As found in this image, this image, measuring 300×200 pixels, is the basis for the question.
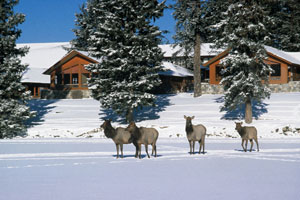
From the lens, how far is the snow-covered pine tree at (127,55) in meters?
33.5

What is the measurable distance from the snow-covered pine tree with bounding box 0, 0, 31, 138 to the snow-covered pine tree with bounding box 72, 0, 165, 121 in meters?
6.68

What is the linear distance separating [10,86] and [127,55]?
379 inches

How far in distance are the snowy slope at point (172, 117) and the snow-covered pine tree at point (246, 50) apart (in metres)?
2.33

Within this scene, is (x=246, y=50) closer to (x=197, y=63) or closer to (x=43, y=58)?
(x=197, y=63)

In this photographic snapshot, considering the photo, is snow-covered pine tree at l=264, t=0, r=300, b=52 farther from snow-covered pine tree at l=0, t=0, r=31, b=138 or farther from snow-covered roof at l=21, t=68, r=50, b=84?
snow-covered pine tree at l=0, t=0, r=31, b=138

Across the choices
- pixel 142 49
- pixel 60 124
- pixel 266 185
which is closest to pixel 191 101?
pixel 142 49

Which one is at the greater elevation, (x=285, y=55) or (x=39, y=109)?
(x=285, y=55)


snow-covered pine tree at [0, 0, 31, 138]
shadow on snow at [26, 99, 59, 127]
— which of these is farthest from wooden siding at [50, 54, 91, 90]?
snow-covered pine tree at [0, 0, 31, 138]

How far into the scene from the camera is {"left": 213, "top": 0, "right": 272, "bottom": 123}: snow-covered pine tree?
30438 mm

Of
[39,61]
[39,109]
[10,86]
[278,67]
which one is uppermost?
[39,61]

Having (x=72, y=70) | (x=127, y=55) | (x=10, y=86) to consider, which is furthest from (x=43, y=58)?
(x=10, y=86)

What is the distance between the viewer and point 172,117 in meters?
36.3

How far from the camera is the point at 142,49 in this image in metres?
34.3

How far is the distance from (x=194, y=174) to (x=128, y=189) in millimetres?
2740
